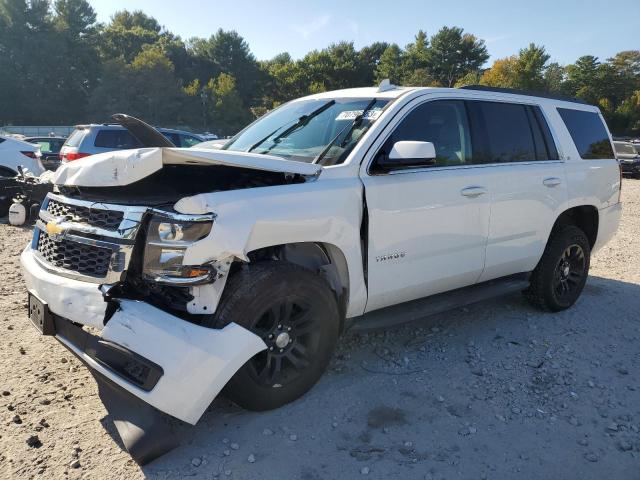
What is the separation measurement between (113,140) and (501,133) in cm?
912

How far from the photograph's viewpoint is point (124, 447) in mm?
2645

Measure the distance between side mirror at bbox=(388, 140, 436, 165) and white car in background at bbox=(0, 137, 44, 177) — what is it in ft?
29.8

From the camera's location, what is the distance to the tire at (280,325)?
2631 millimetres

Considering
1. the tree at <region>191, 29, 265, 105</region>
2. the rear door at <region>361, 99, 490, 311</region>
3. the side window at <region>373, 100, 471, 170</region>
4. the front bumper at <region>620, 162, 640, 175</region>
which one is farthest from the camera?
the tree at <region>191, 29, 265, 105</region>

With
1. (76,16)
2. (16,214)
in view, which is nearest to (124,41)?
(76,16)

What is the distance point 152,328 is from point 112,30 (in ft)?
277

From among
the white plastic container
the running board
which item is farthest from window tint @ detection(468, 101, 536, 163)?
the white plastic container

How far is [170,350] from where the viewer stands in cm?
234

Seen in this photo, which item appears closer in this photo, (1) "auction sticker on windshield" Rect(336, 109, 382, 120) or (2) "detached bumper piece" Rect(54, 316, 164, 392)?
(2) "detached bumper piece" Rect(54, 316, 164, 392)

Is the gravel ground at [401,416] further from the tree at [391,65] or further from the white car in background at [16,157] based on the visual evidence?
the tree at [391,65]

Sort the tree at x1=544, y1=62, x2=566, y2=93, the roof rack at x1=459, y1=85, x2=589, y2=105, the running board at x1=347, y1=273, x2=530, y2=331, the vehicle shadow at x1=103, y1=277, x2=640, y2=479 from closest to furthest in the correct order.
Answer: the vehicle shadow at x1=103, y1=277, x2=640, y2=479
the running board at x1=347, y1=273, x2=530, y2=331
the roof rack at x1=459, y1=85, x2=589, y2=105
the tree at x1=544, y1=62, x2=566, y2=93

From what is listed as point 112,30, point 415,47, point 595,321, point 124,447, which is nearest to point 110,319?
point 124,447

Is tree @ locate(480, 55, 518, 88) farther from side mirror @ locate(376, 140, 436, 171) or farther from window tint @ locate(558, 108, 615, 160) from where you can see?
side mirror @ locate(376, 140, 436, 171)

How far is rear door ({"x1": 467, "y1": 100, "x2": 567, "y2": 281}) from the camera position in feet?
12.9
